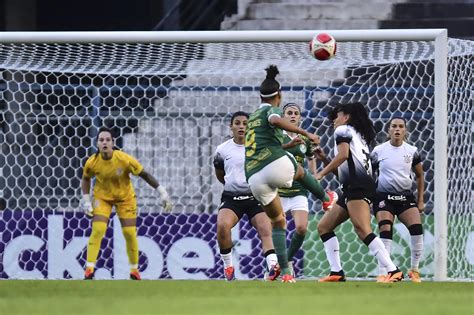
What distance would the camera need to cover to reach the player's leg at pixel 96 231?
14.5 m

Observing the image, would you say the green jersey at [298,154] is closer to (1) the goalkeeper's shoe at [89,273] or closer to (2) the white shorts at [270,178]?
(2) the white shorts at [270,178]

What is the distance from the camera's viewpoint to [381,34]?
13977 mm

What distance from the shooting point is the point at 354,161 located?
12.7m

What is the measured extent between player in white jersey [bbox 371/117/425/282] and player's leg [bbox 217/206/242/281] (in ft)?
4.83

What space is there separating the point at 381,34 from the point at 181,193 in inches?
151

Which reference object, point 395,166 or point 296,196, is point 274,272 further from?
point 395,166

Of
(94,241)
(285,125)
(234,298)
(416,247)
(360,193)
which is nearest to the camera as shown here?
(234,298)

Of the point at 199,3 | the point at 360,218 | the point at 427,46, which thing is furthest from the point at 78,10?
the point at 360,218

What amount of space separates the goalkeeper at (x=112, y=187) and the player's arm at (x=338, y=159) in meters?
3.03

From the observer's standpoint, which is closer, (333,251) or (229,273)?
(333,251)

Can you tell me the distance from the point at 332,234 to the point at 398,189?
1.20m

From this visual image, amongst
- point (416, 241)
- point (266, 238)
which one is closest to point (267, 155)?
point (266, 238)

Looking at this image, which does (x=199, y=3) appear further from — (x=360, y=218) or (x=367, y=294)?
(x=367, y=294)

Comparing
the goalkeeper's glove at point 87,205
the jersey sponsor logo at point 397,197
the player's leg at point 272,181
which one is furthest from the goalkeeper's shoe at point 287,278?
the goalkeeper's glove at point 87,205
